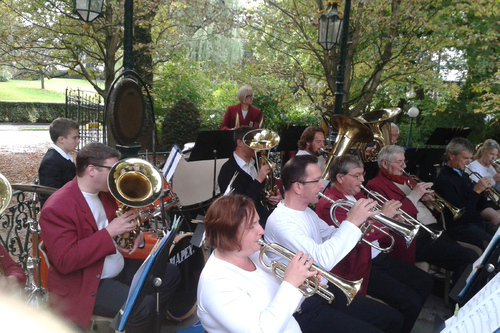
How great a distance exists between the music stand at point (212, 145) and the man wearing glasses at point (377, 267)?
1.70m

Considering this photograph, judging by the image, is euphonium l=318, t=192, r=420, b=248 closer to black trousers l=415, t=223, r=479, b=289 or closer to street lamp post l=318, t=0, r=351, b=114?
black trousers l=415, t=223, r=479, b=289

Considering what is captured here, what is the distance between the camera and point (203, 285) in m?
1.98

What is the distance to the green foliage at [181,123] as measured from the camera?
12.2 meters

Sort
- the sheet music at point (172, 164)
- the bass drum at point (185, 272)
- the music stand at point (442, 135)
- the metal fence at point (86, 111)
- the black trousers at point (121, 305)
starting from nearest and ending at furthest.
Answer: the black trousers at point (121, 305) < the bass drum at point (185, 272) < the sheet music at point (172, 164) < the music stand at point (442, 135) < the metal fence at point (86, 111)

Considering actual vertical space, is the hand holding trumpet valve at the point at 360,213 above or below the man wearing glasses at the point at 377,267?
above

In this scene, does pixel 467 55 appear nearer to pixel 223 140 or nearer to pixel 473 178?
pixel 473 178

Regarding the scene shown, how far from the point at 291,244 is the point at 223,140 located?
8.21ft

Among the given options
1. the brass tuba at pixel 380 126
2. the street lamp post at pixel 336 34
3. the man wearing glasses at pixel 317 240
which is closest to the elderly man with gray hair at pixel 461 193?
the brass tuba at pixel 380 126

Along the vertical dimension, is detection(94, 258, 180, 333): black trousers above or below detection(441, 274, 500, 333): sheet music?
below

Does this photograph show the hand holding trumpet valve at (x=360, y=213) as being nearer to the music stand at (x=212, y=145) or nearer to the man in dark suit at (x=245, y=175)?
the man in dark suit at (x=245, y=175)

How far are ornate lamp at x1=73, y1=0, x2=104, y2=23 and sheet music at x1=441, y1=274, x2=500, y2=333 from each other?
5.33 metres

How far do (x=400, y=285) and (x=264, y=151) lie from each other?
209 centimetres

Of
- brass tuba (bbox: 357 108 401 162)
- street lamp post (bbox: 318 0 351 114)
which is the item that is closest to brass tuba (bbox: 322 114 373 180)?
brass tuba (bbox: 357 108 401 162)

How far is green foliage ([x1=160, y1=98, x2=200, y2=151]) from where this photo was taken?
1216 centimetres
